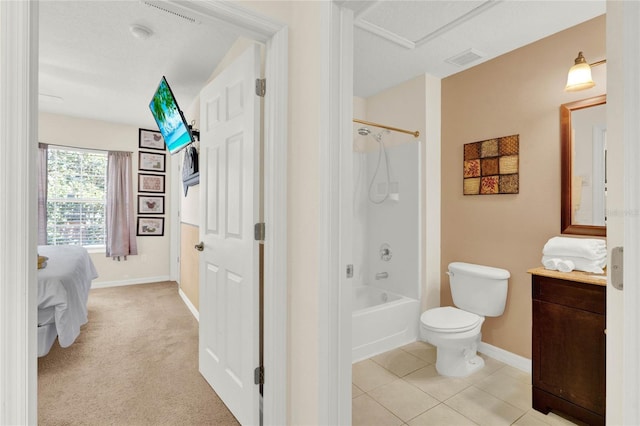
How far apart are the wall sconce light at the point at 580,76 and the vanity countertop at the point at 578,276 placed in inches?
43.4

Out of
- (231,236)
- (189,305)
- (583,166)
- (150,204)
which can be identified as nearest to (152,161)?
(150,204)

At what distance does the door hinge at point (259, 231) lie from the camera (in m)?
1.62

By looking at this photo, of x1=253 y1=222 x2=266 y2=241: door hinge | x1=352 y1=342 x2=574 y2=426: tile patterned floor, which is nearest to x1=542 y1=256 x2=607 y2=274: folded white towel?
x1=352 y1=342 x2=574 y2=426: tile patterned floor

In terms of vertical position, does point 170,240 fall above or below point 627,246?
below

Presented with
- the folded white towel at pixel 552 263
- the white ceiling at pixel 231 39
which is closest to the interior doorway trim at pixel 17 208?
the white ceiling at pixel 231 39

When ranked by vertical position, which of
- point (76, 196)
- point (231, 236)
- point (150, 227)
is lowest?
point (150, 227)

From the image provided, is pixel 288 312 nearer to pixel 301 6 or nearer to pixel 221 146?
pixel 221 146

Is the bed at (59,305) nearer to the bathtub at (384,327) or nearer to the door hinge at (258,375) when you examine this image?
the door hinge at (258,375)

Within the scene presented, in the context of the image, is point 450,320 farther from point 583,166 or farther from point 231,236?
point 231,236

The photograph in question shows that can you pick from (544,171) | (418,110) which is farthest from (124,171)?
(544,171)

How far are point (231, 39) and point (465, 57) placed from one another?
1809mm

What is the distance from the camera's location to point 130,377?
7.43ft

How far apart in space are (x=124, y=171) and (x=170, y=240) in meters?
1.25

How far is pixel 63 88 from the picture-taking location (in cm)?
349
